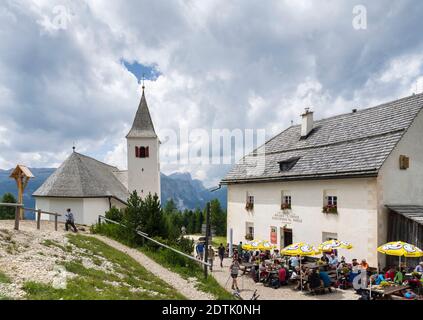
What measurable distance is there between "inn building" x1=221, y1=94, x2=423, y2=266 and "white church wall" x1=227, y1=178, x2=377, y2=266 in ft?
0.17

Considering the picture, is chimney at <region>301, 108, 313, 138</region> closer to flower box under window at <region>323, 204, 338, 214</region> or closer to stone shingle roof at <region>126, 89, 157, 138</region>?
flower box under window at <region>323, 204, 338, 214</region>

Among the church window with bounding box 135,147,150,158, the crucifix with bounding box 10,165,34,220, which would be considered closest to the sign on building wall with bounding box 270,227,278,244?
the crucifix with bounding box 10,165,34,220

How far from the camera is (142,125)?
42.2 meters

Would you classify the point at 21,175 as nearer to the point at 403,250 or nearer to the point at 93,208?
the point at 93,208

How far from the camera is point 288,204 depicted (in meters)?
21.2

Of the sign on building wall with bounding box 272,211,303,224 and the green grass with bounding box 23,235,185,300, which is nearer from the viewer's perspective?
the green grass with bounding box 23,235,185,300

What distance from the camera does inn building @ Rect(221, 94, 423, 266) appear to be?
52.7 feet

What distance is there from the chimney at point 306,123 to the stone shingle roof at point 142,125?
22253mm

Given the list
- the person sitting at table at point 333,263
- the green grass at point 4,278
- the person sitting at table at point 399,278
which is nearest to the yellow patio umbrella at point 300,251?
the person sitting at table at point 333,263

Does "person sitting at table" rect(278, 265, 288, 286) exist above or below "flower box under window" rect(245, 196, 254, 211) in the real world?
below

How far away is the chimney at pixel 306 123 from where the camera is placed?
980 inches
